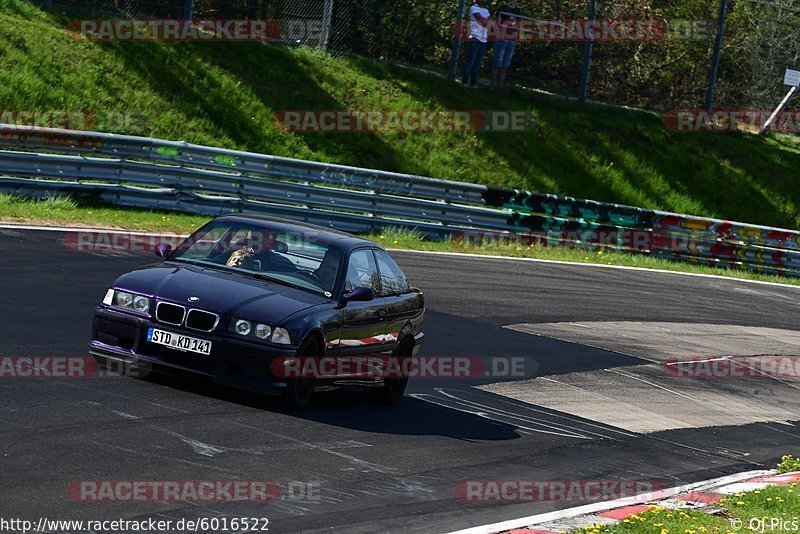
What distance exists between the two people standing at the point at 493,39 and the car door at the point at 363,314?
1753 centimetres

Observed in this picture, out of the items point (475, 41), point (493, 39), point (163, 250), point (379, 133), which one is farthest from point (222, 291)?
point (493, 39)

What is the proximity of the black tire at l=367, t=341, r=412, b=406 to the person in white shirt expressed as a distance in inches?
687

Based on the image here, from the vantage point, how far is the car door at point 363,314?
406 inches

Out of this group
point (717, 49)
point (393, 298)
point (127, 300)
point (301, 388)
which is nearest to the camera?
point (127, 300)

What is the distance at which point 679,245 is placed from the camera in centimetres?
2697

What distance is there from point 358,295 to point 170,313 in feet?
5.37

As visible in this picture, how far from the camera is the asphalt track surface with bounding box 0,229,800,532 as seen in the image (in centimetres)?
723

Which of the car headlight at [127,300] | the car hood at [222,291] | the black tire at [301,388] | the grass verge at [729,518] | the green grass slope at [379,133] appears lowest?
the grass verge at [729,518]

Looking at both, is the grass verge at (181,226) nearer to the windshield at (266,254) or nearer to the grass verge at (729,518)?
the windshield at (266,254)

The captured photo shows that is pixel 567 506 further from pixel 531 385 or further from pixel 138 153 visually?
pixel 138 153

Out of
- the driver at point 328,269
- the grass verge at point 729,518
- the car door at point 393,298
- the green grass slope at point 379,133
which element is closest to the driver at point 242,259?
the driver at point 328,269

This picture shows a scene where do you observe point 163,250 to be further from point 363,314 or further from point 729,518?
point 729,518

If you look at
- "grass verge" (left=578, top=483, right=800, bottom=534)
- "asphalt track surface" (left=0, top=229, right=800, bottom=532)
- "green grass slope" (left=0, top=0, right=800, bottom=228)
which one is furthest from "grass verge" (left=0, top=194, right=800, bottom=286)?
"grass verge" (left=578, top=483, right=800, bottom=534)

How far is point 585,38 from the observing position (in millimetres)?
29766
